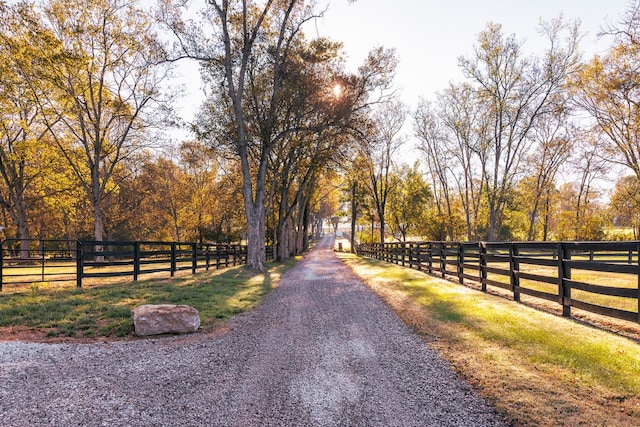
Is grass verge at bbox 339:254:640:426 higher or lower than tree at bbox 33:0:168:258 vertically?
lower

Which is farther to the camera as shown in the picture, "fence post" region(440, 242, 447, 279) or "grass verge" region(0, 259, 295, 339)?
"fence post" region(440, 242, 447, 279)

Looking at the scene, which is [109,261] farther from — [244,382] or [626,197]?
[626,197]

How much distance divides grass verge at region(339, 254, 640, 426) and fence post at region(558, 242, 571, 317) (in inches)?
11.3

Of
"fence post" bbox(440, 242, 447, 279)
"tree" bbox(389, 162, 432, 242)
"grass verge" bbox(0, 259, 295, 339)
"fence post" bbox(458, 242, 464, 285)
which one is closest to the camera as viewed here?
"grass verge" bbox(0, 259, 295, 339)

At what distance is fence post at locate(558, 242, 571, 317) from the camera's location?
20.6ft

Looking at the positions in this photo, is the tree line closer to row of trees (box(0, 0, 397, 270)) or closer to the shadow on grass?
row of trees (box(0, 0, 397, 270))

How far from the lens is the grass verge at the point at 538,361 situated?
3.21m

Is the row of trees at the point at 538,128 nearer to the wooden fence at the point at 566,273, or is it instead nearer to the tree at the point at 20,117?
the wooden fence at the point at 566,273

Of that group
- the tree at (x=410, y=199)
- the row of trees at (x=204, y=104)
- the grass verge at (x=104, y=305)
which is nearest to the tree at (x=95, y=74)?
the row of trees at (x=204, y=104)

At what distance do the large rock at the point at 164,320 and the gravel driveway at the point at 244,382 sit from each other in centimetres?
26

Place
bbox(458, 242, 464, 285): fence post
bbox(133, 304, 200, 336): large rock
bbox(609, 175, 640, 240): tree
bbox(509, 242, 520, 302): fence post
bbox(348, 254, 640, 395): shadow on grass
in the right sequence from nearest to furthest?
bbox(348, 254, 640, 395): shadow on grass → bbox(133, 304, 200, 336): large rock → bbox(509, 242, 520, 302): fence post → bbox(458, 242, 464, 285): fence post → bbox(609, 175, 640, 240): tree

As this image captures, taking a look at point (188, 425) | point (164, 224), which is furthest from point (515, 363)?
point (164, 224)

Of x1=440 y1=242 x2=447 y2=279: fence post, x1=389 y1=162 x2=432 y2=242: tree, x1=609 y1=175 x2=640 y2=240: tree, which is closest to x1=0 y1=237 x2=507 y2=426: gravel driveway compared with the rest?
x1=440 y1=242 x2=447 y2=279: fence post

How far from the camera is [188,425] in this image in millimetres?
3105
